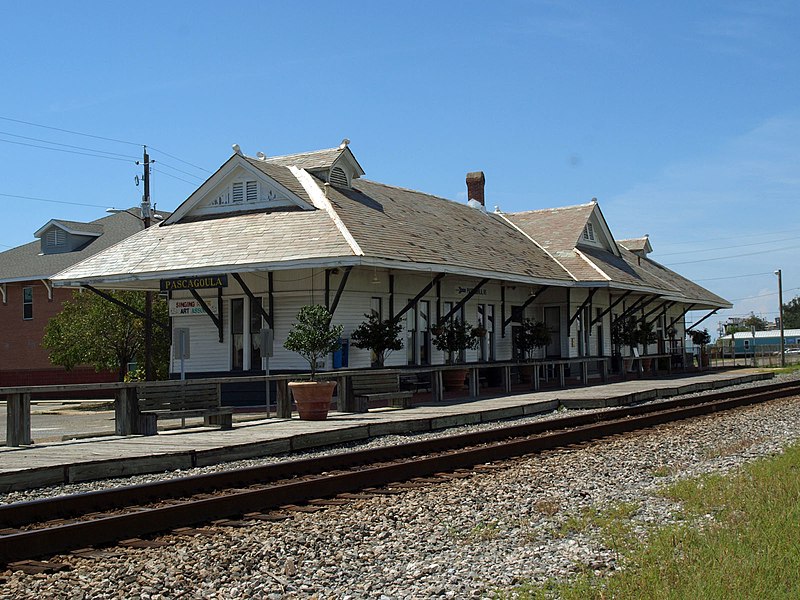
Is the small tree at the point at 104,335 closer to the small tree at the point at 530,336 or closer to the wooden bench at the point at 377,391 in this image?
the small tree at the point at 530,336

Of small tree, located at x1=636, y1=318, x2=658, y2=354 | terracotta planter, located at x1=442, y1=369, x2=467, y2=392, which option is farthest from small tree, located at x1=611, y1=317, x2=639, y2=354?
terracotta planter, located at x1=442, y1=369, x2=467, y2=392

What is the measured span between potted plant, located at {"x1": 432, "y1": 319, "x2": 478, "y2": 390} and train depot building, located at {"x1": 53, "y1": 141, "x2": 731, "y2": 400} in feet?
1.60

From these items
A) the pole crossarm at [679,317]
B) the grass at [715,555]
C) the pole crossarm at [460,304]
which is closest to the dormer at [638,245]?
the pole crossarm at [679,317]

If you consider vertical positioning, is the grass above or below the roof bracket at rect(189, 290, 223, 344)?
below

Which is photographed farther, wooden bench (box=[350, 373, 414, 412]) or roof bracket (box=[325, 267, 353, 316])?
roof bracket (box=[325, 267, 353, 316])

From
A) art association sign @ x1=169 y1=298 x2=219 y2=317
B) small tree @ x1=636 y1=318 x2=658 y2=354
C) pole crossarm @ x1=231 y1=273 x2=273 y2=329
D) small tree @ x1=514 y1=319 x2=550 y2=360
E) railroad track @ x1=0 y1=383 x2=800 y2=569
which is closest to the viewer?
railroad track @ x1=0 y1=383 x2=800 y2=569

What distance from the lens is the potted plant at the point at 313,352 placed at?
59.3ft

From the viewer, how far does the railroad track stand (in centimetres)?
723

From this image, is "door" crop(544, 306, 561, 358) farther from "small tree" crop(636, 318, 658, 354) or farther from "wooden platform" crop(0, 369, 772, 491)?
"wooden platform" crop(0, 369, 772, 491)

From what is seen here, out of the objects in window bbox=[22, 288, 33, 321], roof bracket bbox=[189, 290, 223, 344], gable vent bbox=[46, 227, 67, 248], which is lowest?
roof bracket bbox=[189, 290, 223, 344]

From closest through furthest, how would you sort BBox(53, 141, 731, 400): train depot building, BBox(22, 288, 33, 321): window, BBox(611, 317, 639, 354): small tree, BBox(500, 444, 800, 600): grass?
BBox(500, 444, 800, 600): grass
BBox(53, 141, 731, 400): train depot building
BBox(611, 317, 639, 354): small tree
BBox(22, 288, 33, 321): window

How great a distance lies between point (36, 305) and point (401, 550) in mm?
38216

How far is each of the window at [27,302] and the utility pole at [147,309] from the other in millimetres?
11547

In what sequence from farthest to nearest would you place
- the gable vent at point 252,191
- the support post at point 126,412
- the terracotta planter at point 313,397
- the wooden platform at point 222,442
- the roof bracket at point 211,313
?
1. the gable vent at point 252,191
2. the roof bracket at point 211,313
3. the terracotta planter at point 313,397
4. the support post at point 126,412
5. the wooden platform at point 222,442
